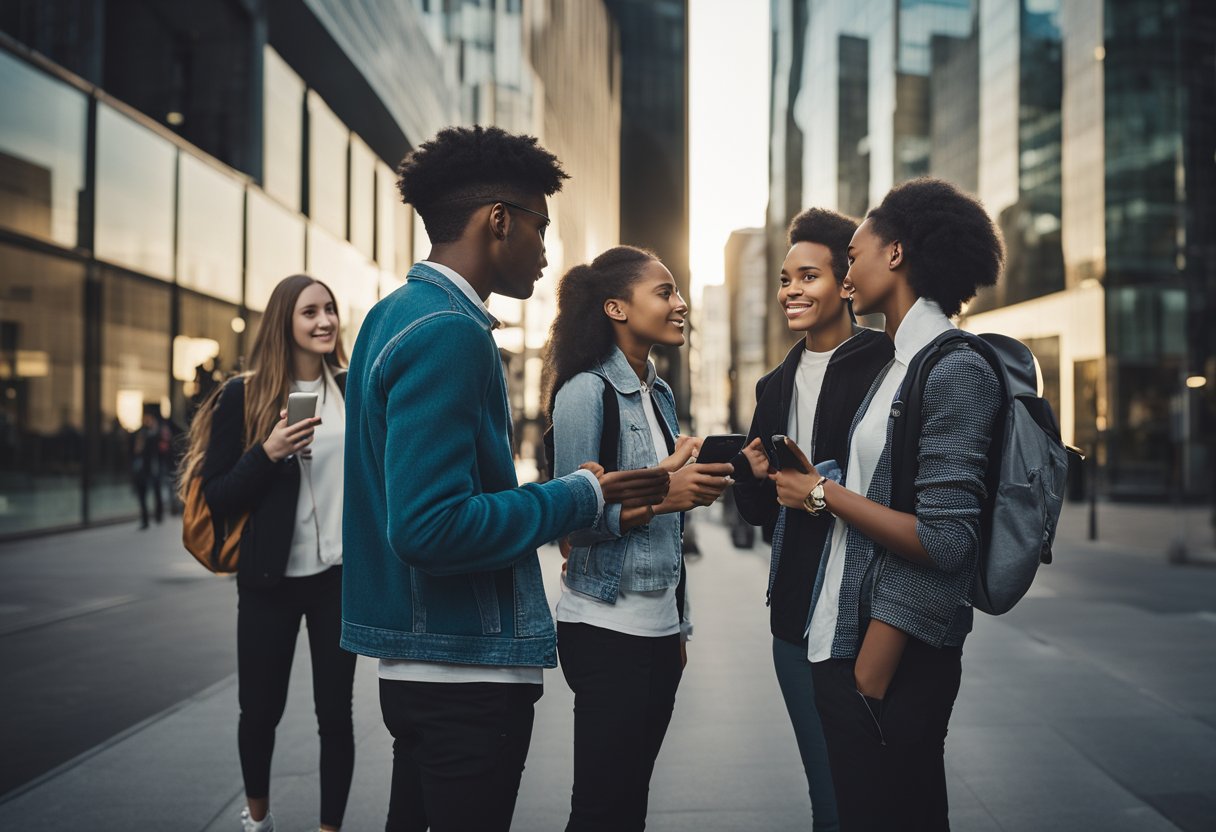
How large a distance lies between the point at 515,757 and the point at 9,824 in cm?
302

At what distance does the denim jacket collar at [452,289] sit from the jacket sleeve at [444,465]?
0.44 ft

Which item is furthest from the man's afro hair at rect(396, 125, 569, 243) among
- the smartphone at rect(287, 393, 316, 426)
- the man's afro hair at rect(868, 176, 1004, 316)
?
the smartphone at rect(287, 393, 316, 426)

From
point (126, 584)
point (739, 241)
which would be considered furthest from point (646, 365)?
point (739, 241)

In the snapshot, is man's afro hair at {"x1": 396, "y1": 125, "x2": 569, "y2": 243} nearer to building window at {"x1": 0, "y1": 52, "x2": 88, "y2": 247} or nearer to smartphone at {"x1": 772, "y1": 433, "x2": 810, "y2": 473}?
smartphone at {"x1": 772, "y1": 433, "x2": 810, "y2": 473}

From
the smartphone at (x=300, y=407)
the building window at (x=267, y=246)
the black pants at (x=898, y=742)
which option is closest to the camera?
the black pants at (x=898, y=742)

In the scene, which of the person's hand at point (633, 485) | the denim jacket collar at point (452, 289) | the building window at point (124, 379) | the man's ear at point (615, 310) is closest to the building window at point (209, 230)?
the building window at point (124, 379)

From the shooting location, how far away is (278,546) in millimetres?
3613

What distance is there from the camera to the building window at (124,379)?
59.7ft

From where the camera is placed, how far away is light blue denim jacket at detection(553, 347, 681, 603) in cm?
282

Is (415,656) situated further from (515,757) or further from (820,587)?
(820,587)

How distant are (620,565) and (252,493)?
1506 millimetres

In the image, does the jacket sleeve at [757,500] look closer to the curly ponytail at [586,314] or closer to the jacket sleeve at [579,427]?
the jacket sleeve at [579,427]

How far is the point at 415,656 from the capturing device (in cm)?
204

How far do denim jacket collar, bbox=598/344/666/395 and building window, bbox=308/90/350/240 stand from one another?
90.8ft
